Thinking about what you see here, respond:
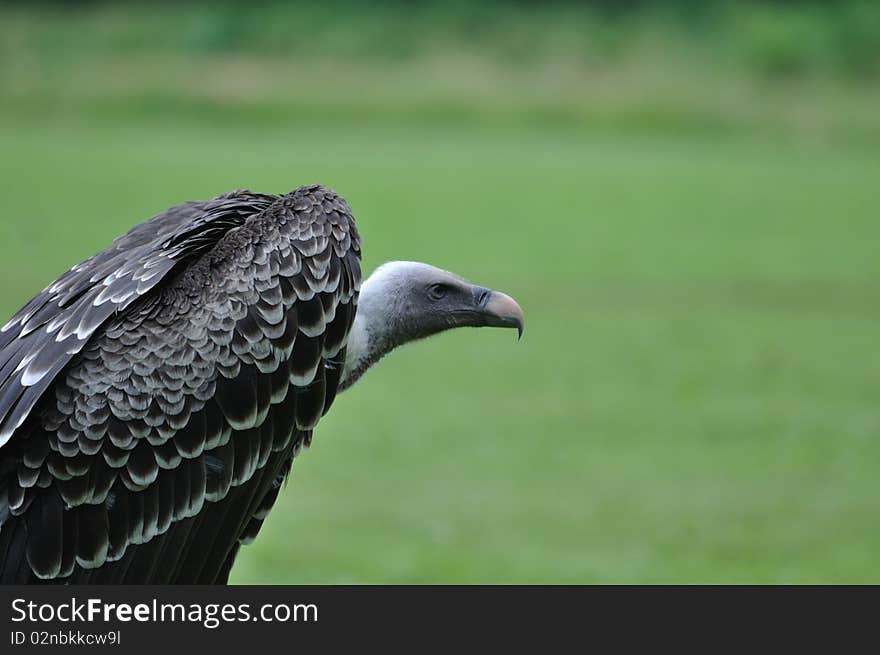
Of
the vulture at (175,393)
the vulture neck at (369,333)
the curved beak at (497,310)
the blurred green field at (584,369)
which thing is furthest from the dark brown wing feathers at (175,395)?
the blurred green field at (584,369)

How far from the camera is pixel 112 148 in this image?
28.1 meters

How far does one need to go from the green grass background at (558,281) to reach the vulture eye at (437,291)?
3077mm

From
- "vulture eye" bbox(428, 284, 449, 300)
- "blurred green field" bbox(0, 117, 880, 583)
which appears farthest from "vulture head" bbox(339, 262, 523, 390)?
"blurred green field" bbox(0, 117, 880, 583)

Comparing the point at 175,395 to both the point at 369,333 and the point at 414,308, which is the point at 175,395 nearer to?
the point at 369,333

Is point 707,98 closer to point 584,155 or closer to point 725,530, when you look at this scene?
point 584,155

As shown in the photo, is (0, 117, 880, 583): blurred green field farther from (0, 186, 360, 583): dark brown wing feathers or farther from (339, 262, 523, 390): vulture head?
(0, 186, 360, 583): dark brown wing feathers

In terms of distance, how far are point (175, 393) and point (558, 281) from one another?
44.0 ft

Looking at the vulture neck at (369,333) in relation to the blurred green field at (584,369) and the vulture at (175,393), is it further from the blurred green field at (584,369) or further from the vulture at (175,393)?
the blurred green field at (584,369)

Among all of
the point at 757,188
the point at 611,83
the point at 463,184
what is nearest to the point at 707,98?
the point at 611,83

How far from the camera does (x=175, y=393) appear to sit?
3963 mm

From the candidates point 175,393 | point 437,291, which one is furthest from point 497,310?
point 175,393

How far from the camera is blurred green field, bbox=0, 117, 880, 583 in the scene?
8.41m

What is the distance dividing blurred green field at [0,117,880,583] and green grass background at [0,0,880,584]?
40mm

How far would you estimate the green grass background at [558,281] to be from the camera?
8.66 metres
